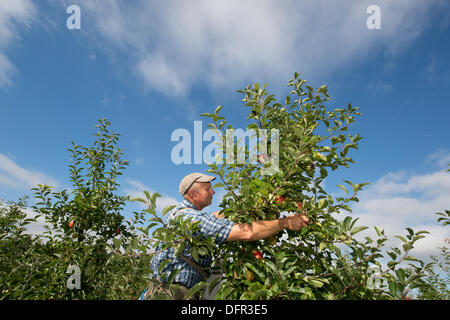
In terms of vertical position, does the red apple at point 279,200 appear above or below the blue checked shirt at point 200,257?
above

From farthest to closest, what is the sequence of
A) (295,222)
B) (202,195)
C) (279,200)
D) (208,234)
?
(202,195) < (279,200) < (295,222) < (208,234)

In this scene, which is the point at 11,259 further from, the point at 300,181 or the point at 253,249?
the point at 300,181

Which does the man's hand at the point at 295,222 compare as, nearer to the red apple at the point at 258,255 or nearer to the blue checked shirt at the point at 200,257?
the red apple at the point at 258,255

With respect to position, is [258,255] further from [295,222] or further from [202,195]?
[202,195]

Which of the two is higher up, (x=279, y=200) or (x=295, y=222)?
(x=279, y=200)

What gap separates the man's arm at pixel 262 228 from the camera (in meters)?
2.29

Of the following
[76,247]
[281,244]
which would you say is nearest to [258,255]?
[281,244]

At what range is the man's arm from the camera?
7.52ft

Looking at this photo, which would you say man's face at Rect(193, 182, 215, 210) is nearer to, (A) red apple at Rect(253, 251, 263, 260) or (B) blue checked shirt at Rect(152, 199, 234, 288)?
(B) blue checked shirt at Rect(152, 199, 234, 288)

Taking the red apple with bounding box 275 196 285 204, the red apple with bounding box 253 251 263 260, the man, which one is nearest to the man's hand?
the man

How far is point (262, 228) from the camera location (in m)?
2.31

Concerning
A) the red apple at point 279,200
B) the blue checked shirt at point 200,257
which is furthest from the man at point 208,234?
the red apple at point 279,200

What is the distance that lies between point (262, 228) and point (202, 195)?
2.97 ft

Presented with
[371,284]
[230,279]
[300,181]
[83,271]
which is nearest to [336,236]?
[371,284]
